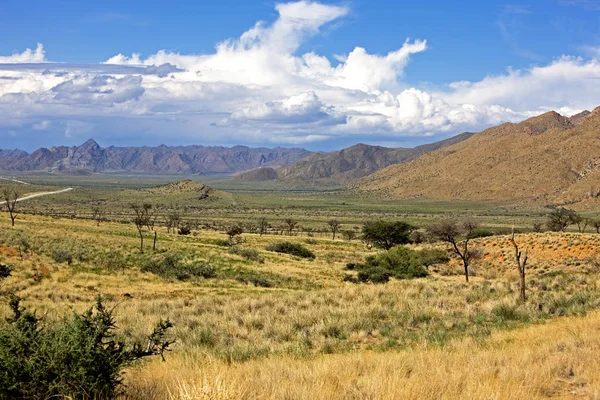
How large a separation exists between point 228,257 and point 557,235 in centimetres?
3050

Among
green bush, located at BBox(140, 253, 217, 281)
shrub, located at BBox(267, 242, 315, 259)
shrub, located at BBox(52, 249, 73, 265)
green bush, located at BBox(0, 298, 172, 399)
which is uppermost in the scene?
green bush, located at BBox(0, 298, 172, 399)

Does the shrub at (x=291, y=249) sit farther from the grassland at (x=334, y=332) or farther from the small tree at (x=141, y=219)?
the grassland at (x=334, y=332)

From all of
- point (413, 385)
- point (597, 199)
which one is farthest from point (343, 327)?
point (597, 199)

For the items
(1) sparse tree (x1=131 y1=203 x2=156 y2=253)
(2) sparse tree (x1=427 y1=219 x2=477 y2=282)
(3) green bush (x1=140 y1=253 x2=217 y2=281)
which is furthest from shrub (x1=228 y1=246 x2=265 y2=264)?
(2) sparse tree (x1=427 y1=219 x2=477 y2=282)

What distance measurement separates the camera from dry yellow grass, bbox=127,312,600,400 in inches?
233

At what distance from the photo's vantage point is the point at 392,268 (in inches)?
1606

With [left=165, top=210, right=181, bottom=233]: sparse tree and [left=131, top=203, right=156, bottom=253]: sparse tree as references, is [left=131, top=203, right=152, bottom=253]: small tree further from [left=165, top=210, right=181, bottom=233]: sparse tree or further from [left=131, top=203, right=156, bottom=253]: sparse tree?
[left=165, top=210, right=181, bottom=233]: sparse tree

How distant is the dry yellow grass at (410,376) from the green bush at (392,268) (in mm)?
27718

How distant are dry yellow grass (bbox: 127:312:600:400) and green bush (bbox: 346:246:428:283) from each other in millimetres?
27718

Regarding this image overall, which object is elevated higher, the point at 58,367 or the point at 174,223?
the point at 58,367

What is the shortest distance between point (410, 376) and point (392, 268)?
1350 inches

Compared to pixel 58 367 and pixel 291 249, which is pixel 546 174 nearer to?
pixel 291 249

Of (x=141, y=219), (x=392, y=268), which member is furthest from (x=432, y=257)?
(x=141, y=219)

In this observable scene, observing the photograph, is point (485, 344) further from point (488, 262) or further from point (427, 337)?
point (488, 262)
